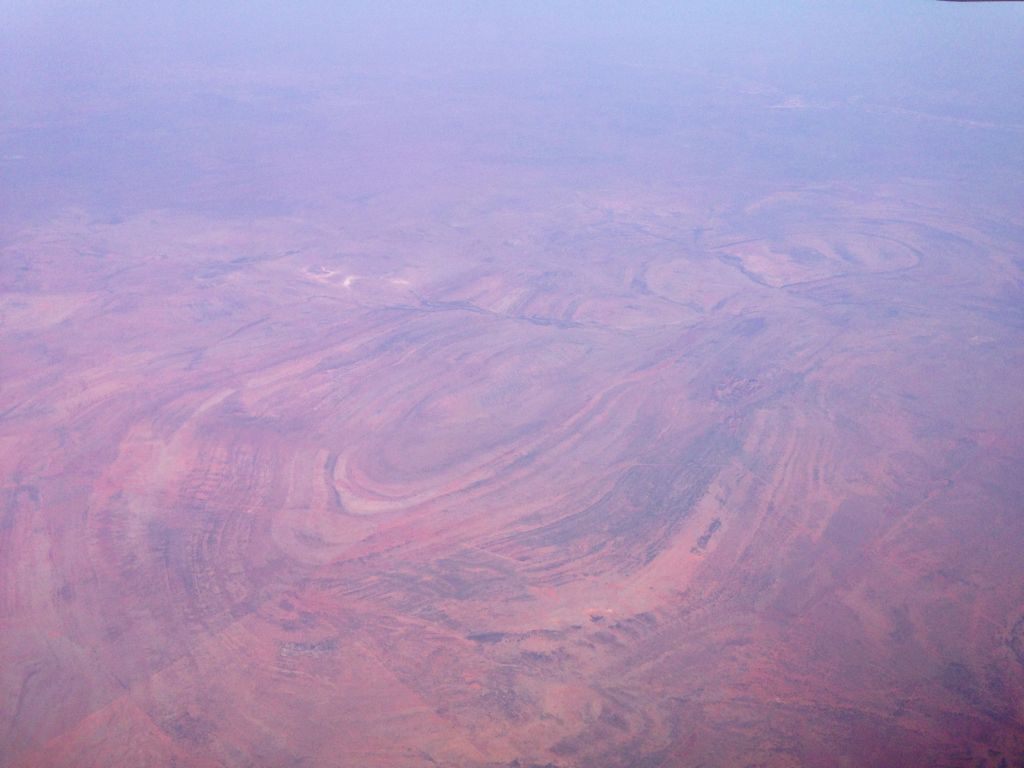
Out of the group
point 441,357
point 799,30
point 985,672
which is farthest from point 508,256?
point 799,30

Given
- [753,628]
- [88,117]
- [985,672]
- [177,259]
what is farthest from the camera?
[88,117]

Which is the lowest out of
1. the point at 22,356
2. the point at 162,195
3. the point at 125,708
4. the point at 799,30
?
the point at 125,708

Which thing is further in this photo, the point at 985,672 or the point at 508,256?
the point at 508,256

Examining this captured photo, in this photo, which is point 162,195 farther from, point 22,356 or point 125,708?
point 125,708

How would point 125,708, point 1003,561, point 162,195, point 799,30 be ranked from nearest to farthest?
1. point 125,708
2. point 1003,561
3. point 162,195
4. point 799,30

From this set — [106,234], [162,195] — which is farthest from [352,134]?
[106,234]

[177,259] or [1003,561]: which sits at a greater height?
[177,259]
